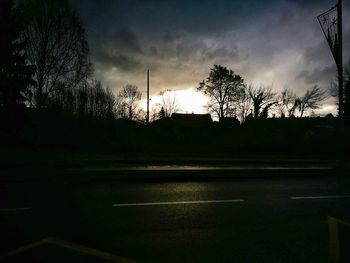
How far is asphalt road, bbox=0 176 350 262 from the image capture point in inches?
208

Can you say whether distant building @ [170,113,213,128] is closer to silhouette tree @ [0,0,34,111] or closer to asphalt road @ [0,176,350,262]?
silhouette tree @ [0,0,34,111]

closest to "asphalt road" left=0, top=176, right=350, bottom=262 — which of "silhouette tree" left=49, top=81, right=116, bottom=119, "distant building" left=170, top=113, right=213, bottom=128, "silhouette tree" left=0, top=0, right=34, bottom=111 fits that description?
"silhouette tree" left=0, top=0, right=34, bottom=111

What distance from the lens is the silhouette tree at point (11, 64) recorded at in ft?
91.4

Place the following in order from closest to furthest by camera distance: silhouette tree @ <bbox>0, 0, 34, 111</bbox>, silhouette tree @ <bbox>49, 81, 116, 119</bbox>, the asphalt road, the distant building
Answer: the asphalt road → silhouette tree @ <bbox>0, 0, 34, 111</bbox> → silhouette tree @ <bbox>49, 81, 116, 119</bbox> → the distant building

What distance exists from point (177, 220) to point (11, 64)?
26454mm

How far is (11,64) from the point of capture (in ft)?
94.7

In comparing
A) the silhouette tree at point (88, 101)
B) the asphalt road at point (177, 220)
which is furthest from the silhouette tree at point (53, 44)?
the asphalt road at point (177, 220)

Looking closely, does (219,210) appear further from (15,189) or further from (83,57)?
(83,57)

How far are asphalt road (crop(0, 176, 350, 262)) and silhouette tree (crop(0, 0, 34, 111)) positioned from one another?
61.6ft

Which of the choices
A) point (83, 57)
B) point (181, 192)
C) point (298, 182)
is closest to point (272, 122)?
point (83, 57)

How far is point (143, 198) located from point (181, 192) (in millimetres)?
1477

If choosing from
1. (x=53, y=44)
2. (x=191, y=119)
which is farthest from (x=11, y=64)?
(x=191, y=119)

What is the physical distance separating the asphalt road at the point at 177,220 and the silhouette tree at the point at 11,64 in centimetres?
1879

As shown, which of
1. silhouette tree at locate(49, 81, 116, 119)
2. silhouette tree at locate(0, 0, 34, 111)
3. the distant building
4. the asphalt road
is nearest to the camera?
the asphalt road
